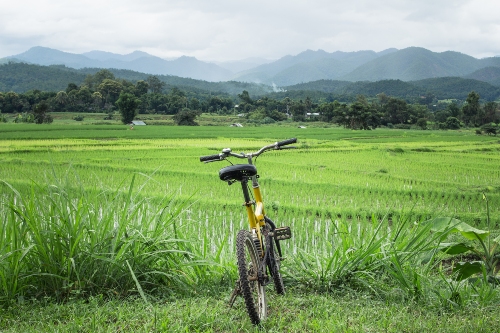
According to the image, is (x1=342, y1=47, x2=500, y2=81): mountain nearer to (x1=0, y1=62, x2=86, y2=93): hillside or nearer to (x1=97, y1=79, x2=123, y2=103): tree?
(x1=0, y1=62, x2=86, y2=93): hillside

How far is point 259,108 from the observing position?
2295cm

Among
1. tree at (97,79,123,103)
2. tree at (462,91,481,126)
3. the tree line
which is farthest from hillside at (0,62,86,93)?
tree at (462,91,481,126)

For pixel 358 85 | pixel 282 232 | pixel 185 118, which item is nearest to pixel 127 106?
pixel 185 118

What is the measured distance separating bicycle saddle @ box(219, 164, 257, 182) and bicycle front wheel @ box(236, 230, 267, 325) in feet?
0.92

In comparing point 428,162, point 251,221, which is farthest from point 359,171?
point 251,221

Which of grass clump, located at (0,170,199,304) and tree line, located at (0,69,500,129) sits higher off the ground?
tree line, located at (0,69,500,129)

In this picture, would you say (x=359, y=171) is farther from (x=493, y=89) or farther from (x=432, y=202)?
(x=493, y=89)

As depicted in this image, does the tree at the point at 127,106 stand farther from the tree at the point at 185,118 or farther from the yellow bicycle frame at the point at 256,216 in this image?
the yellow bicycle frame at the point at 256,216

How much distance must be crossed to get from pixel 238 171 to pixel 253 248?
0.36m

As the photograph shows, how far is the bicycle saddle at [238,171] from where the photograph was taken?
77.9 inches

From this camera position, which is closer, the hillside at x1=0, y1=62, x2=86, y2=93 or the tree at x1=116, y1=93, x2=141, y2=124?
the tree at x1=116, y1=93, x2=141, y2=124

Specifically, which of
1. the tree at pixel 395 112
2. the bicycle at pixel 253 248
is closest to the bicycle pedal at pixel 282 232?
the bicycle at pixel 253 248

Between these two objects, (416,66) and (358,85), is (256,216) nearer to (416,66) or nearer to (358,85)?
(358,85)

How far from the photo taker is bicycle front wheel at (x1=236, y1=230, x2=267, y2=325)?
1776 millimetres
